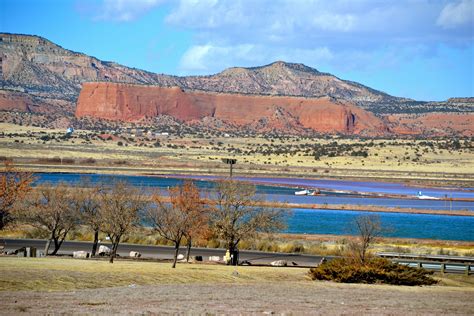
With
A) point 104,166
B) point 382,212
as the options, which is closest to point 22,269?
point 382,212

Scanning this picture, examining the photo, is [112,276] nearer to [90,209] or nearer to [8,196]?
[8,196]

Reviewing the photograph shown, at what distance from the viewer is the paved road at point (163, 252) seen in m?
40.7

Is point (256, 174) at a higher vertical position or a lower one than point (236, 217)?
higher

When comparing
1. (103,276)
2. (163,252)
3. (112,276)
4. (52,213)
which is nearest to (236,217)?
(163,252)

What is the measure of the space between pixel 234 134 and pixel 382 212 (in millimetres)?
126963

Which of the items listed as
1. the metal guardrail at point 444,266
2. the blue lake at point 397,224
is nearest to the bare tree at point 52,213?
the metal guardrail at point 444,266

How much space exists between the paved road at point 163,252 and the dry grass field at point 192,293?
10.8 meters

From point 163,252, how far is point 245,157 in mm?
93595

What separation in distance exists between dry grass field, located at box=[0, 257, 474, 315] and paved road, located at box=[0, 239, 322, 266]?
1080 cm

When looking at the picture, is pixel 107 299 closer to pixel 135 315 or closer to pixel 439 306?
pixel 135 315

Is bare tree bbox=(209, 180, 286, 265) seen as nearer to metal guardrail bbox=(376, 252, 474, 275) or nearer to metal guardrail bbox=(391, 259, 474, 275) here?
metal guardrail bbox=(376, 252, 474, 275)

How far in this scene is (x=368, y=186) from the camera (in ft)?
330

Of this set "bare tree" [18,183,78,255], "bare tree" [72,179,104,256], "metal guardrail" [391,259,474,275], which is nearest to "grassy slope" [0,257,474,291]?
"metal guardrail" [391,259,474,275]

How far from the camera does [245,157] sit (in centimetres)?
13612
